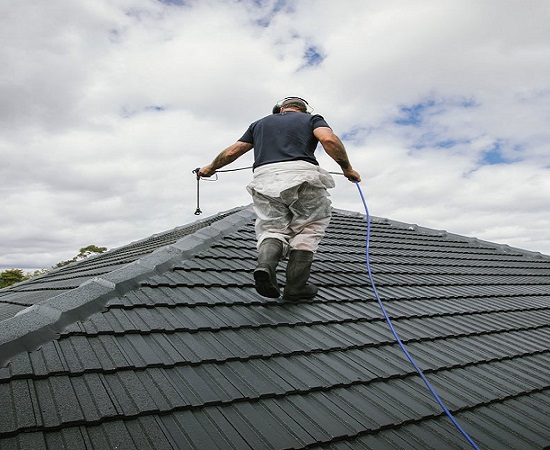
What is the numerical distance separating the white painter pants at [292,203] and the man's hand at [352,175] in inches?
5.8

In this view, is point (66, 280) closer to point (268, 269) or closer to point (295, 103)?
point (268, 269)

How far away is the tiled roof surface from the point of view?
6.35 feet

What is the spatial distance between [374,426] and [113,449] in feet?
4.07

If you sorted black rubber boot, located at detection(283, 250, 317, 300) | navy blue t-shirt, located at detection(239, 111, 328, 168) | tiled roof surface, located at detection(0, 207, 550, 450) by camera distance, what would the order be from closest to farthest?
tiled roof surface, located at detection(0, 207, 550, 450) < black rubber boot, located at detection(283, 250, 317, 300) < navy blue t-shirt, located at detection(239, 111, 328, 168)

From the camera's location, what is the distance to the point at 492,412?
274cm

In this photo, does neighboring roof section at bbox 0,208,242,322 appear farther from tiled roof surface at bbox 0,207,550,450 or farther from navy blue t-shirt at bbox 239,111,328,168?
navy blue t-shirt at bbox 239,111,328,168

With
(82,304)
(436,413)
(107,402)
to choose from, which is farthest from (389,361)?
(82,304)

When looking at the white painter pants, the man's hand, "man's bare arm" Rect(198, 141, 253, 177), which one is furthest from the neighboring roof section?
the man's hand

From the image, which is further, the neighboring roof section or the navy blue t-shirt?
the neighboring roof section

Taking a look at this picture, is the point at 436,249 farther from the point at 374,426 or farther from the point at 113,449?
the point at 113,449

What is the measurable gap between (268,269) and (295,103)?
1.61 m

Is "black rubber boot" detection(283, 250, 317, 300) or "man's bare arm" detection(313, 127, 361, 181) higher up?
"man's bare arm" detection(313, 127, 361, 181)

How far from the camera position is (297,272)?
3.41 m

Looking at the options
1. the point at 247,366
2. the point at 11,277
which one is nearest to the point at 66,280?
the point at 247,366
